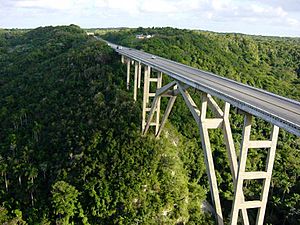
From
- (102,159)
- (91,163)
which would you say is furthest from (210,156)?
(91,163)

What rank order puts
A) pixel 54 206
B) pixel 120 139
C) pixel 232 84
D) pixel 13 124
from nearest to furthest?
pixel 232 84
pixel 54 206
pixel 120 139
pixel 13 124

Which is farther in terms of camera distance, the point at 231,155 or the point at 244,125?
the point at 231,155

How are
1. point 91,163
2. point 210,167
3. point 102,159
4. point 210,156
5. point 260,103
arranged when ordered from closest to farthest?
point 210,167, point 210,156, point 260,103, point 91,163, point 102,159

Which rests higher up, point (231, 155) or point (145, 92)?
point (231, 155)

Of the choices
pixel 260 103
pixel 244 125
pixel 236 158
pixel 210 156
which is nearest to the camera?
pixel 244 125

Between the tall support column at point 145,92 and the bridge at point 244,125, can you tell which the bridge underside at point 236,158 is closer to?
the bridge at point 244,125

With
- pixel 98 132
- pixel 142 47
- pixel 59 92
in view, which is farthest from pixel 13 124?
pixel 142 47

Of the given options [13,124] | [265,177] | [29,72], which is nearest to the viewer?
[265,177]

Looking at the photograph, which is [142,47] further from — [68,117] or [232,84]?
[232,84]

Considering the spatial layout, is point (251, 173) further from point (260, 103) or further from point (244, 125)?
point (260, 103)
